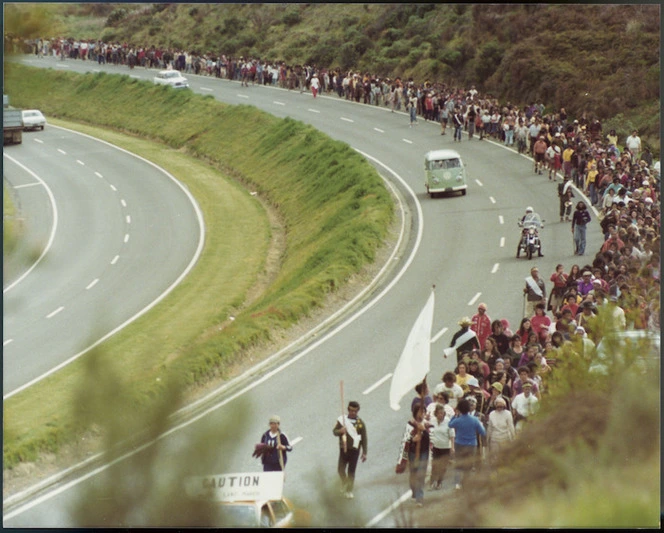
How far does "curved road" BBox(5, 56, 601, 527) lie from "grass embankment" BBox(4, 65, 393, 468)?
400 millimetres

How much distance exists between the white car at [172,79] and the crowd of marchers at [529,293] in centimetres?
1204

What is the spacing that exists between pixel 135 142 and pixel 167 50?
16892mm

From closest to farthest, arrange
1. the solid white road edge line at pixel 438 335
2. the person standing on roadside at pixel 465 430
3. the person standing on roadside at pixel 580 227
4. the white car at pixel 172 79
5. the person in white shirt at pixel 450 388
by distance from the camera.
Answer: the person standing on roadside at pixel 465 430 < the person in white shirt at pixel 450 388 < the solid white road edge line at pixel 438 335 < the person standing on roadside at pixel 580 227 < the white car at pixel 172 79

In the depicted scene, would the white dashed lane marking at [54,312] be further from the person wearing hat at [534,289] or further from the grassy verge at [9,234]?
the grassy verge at [9,234]

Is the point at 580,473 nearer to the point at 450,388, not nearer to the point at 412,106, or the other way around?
the point at 450,388

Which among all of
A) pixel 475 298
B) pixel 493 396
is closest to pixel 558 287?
pixel 475 298

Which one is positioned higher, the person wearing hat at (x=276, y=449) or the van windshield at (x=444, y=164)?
the van windshield at (x=444, y=164)

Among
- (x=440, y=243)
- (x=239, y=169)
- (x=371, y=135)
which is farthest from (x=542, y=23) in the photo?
(x=440, y=243)

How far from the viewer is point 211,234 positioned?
43875mm

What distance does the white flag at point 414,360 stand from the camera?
13836 millimetres

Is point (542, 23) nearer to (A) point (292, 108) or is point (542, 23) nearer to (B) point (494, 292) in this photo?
(A) point (292, 108)

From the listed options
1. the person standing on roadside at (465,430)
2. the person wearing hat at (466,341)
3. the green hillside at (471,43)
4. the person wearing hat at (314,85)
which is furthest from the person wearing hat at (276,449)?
the person wearing hat at (314,85)

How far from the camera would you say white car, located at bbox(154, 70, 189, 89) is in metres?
68.7

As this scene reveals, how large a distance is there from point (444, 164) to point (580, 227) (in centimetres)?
1006
